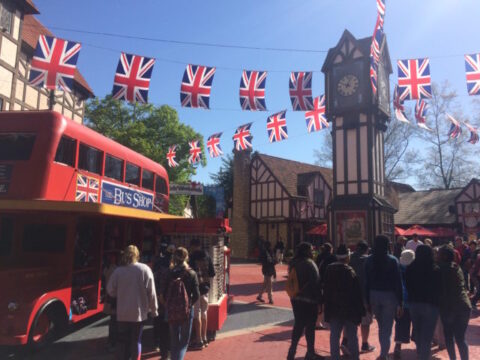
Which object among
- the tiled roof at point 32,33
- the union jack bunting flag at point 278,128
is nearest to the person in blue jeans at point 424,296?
the union jack bunting flag at point 278,128

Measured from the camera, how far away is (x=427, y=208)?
29.8 metres

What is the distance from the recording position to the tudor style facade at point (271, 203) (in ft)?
95.1

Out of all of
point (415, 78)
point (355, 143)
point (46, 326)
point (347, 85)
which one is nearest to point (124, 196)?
point (46, 326)

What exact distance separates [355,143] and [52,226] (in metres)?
15.0

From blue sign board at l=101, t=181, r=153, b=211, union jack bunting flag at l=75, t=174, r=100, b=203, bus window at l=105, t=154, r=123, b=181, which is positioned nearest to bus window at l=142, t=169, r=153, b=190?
blue sign board at l=101, t=181, r=153, b=211

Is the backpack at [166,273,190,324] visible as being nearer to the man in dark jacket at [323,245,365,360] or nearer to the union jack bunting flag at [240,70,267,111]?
the man in dark jacket at [323,245,365,360]

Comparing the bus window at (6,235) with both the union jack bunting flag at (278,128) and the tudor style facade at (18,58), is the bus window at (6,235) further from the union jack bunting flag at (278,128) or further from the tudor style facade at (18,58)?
the union jack bunting flag at (278,128)

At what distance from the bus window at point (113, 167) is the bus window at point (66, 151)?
4.38 feet

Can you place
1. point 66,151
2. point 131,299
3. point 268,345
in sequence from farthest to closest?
point 66,151, point 268,345, point 131,299

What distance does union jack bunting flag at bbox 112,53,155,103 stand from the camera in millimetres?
10453

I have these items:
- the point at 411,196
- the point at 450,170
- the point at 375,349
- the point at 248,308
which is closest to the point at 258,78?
the point at 248,308

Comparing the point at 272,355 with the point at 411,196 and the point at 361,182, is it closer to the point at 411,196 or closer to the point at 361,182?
the point at 361,182

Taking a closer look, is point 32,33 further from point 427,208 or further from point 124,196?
point 427,208

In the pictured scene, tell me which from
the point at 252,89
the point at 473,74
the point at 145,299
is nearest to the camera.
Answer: the point at 145,299
